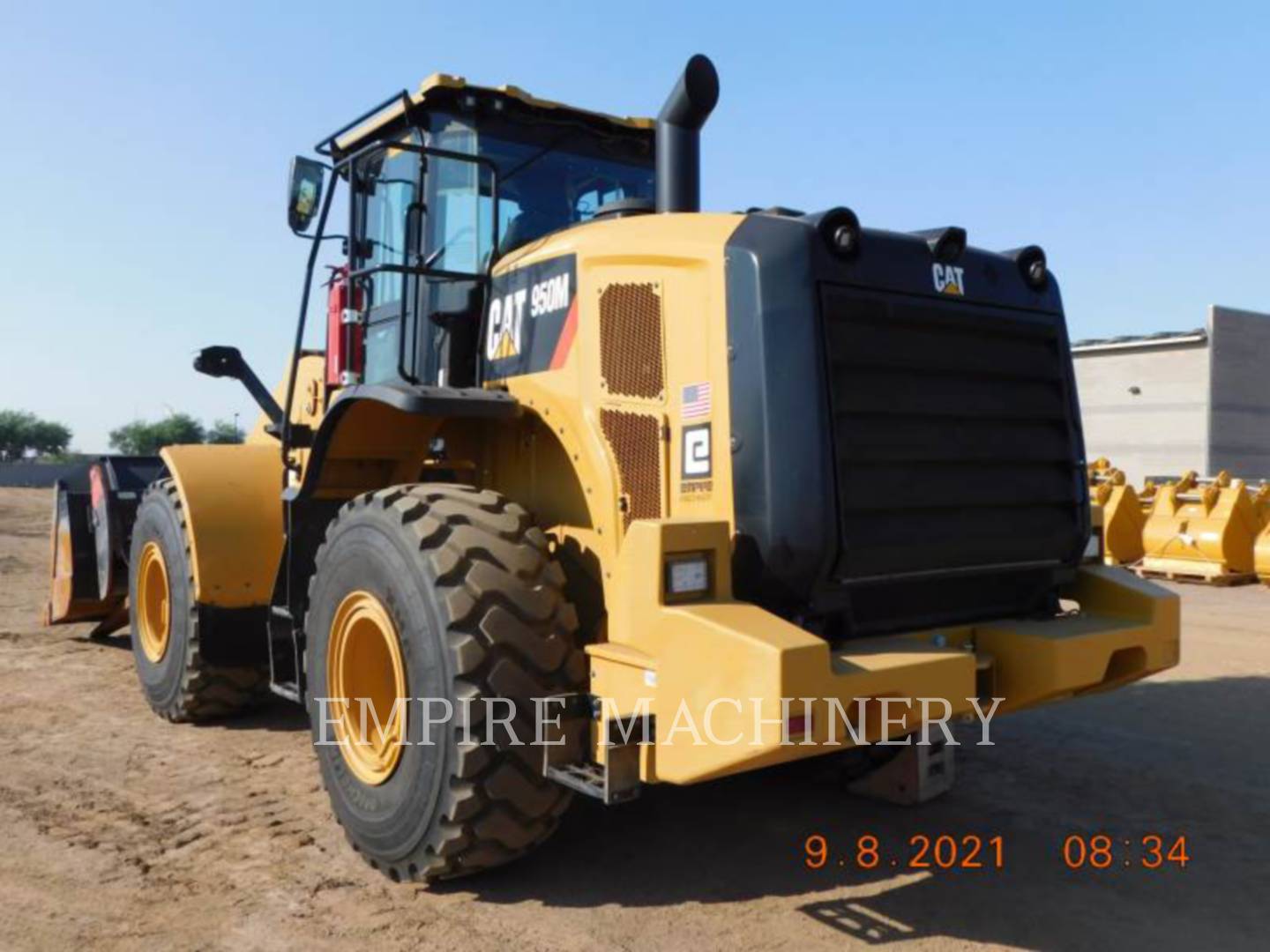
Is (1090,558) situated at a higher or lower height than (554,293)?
lower

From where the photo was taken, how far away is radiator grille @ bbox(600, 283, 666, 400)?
3824mm

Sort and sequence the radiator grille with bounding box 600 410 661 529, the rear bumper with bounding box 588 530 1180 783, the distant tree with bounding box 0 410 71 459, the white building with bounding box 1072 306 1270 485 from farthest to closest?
the distant tree with bounding box 0 410 71 459
the white building with bounding box 1072 306 1270 485
the radiator grille with bounding box 600 410 661 529
the rear bumper with bounding box 588 530 1180 783

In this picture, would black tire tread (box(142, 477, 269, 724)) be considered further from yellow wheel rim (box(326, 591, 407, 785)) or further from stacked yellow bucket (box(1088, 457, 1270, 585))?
stacked yellow bucket (box(1088, 457, 1270, 585))

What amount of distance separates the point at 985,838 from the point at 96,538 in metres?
6.49

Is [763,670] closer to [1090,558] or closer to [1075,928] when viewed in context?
[1075,928]

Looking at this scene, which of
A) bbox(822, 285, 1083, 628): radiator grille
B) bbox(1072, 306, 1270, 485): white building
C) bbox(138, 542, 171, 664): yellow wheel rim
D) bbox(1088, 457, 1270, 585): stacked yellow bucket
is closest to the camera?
bbox(822, 285, 1083, 628): radiator grille

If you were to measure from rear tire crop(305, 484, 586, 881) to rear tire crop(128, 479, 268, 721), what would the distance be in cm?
221

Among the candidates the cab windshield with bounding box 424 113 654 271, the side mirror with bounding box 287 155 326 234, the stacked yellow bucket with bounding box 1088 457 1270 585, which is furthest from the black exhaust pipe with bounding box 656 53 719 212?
the stacked yellow bucket with bounding box 1088 457 1270 585

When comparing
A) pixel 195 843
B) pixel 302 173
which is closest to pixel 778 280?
pixel 302 173

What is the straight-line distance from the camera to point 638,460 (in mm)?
3838

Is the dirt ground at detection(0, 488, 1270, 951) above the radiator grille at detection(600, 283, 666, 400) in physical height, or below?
below

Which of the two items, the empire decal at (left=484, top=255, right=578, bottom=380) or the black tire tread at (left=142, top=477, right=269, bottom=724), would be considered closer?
the empire decal at (left=484, top=255, right=578, bottom=380)

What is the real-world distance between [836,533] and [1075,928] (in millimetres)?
1476

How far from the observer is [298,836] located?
4.35 metres
